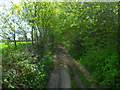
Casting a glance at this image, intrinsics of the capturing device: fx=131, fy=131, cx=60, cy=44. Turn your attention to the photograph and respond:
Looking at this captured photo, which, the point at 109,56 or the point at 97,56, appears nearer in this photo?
the point at 109,56

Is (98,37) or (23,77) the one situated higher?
(98,37)

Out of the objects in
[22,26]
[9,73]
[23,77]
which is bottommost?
[23,77]

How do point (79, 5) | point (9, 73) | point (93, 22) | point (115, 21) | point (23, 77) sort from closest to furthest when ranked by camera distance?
point (9, 73), point (23, 77), point (115, 21), point (93, 22), point (79, 5)

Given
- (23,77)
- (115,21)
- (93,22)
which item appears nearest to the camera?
(23,77)

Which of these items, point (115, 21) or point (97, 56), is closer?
point (115, 21)

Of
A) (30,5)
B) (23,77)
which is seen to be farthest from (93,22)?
(23,77)

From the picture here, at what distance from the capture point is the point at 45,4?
22.0 ft

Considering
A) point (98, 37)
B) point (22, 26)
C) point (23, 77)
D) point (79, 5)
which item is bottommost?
point (23, 77)

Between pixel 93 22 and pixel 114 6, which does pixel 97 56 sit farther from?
pixel 114 6

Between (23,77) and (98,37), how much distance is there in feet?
10.3

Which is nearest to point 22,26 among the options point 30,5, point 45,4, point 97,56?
A: point 30,5

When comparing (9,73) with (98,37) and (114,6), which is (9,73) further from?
(114,6)

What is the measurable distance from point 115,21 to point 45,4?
3596 millimetres

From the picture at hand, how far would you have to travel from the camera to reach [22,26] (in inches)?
216
